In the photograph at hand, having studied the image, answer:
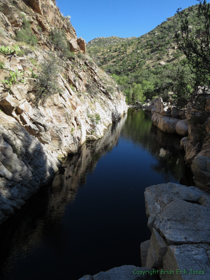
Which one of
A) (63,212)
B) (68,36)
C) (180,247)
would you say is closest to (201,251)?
(180,247)

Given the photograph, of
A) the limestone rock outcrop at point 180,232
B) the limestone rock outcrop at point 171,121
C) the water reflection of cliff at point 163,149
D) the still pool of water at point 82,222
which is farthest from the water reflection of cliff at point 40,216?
the limestone rock outcrop at point 171,121

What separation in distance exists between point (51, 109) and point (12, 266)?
16.2 m

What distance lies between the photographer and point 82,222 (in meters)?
11.5

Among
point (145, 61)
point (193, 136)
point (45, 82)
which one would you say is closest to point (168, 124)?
point (193, 136)

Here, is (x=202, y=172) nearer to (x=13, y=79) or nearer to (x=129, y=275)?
(x=129, y=275)

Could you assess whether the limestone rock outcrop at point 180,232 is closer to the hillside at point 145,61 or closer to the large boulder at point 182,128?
the large boulder at point 182,128

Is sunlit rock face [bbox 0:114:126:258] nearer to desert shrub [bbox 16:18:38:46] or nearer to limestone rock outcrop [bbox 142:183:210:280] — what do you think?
limestone rock outcrop [bbox 142:183:210:280]

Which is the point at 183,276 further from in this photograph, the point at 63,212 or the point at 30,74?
the point at 30,74

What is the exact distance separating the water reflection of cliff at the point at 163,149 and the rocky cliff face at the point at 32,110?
8950 mm

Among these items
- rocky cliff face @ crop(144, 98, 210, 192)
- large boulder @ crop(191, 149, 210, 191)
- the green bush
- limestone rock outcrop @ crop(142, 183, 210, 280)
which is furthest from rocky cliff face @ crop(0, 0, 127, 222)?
rocky cliff face @ crop(144, 98, 210, 192)

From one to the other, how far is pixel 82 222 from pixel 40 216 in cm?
296

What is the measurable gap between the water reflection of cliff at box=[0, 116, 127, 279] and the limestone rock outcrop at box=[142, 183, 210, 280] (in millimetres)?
6554

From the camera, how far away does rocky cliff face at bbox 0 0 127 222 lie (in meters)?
12.3

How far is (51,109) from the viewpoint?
21.0m
